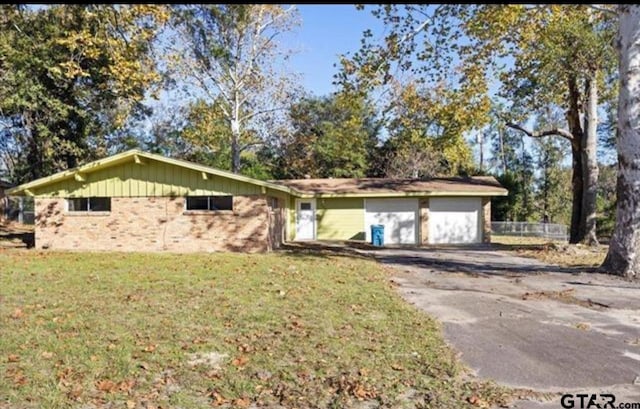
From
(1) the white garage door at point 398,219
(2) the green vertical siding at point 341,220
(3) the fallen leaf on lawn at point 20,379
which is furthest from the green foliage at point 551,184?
(3) the fallen leaf on lawn at point 20,379

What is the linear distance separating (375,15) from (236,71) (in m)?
14.5

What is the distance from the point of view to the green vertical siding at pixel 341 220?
2245cm

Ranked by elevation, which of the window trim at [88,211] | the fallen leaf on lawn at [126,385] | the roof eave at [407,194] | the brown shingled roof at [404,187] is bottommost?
the fallen leaf on lawn at [126,385]

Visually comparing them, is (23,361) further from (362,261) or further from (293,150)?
(293,150)

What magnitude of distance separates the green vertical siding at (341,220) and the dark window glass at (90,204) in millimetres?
9249

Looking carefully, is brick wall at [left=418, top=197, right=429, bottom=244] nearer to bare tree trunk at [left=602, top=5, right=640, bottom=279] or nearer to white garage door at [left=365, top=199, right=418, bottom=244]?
white garage door at [left=365, top=199, right=418, bottom=244]

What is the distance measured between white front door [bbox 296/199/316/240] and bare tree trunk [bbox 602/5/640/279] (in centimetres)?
1337

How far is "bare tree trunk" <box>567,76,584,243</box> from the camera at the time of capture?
18.9 meters

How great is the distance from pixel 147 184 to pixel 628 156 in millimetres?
14042

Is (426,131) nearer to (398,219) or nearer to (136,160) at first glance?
(398,219)

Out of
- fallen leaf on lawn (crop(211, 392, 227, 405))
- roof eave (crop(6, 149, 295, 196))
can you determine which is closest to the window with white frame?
roof eave (crop(6, 149, 295, 196))

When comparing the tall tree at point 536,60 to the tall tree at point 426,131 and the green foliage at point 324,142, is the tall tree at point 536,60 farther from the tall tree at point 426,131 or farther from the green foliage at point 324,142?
the green foliage at point 324,142

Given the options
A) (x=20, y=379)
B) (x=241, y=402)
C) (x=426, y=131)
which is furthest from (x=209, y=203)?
(x=426, y=131)

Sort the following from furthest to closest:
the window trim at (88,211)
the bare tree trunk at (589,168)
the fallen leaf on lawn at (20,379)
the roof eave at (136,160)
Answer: the bare tree trunk at (589,168) < the window trim at (88,211) < the roof eave at (136,160) < the fallen leaf on lawn at (20,379)
